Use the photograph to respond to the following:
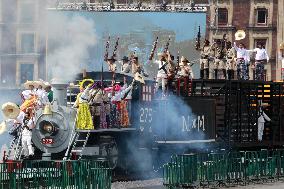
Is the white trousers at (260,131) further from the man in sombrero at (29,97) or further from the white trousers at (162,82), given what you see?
the man in sombrero at (29,97)

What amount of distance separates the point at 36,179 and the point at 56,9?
578 cm

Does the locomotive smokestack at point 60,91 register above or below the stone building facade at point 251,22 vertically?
below

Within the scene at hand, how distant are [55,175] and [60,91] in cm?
453

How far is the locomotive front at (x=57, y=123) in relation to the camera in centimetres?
2116

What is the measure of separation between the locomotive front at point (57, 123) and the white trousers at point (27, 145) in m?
0.33

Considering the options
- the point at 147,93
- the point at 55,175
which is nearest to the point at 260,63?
the point at 147,93

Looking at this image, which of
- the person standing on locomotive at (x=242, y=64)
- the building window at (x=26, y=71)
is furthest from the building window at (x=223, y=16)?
the person standing on locomotive at (x=242, y=64)

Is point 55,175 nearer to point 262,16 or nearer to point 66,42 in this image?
point 66,42

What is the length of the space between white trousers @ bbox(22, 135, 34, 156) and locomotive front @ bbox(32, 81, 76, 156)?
0.33 m

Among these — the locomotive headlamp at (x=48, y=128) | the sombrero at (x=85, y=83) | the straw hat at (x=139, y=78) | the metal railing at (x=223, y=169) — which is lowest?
the metal railing at (x=223, y=169)

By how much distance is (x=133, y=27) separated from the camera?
56812 mm

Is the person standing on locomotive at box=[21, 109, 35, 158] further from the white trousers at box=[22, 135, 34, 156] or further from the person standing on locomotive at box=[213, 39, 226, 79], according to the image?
the person standing on locomotive at box=[213, 39, 226, 79]

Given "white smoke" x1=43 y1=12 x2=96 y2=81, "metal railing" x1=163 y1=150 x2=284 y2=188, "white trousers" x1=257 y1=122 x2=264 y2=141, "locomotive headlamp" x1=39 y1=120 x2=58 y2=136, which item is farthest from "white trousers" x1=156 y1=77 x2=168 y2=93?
"white trousers" x1=257 y1=122 x2=264 y2=141

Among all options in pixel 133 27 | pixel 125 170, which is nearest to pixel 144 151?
pixel 125 170
